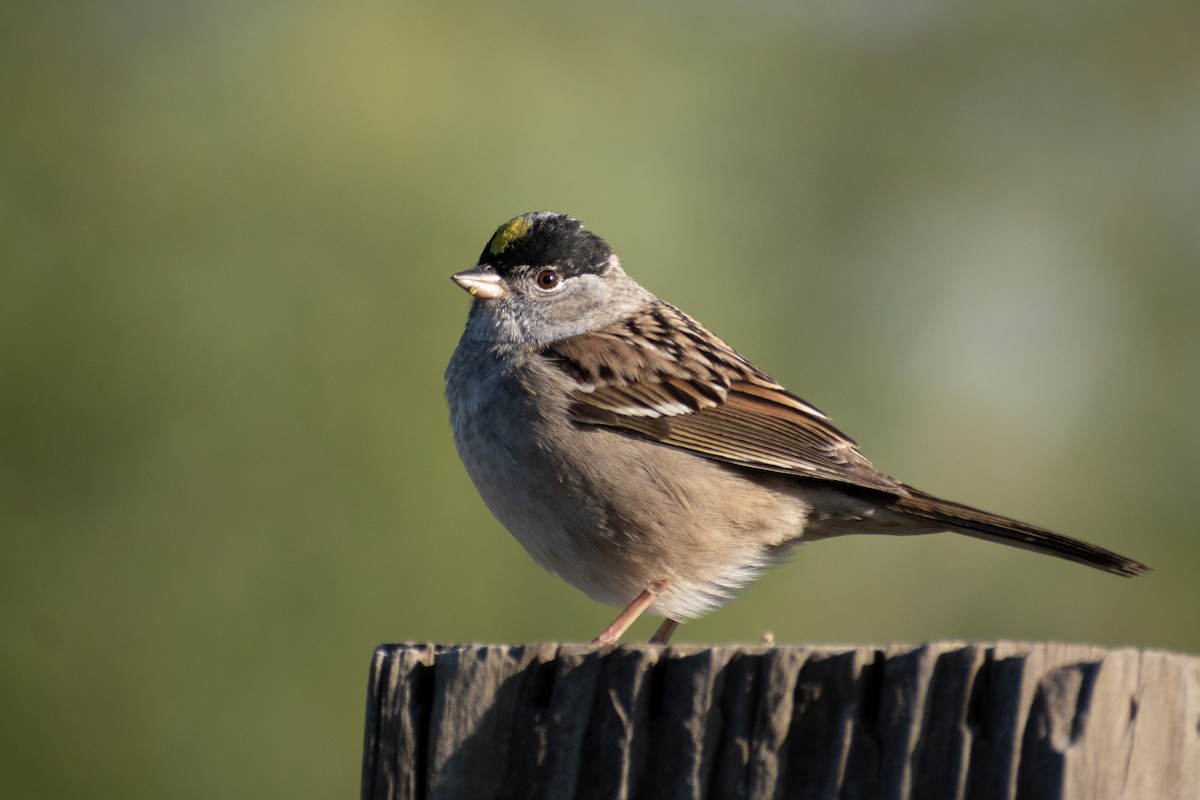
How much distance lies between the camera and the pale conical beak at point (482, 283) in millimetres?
5309

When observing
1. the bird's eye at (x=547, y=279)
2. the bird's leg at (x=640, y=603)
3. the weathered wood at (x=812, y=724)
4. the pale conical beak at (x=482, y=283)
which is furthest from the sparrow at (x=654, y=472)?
the weathered wood at (x=812, y=724)

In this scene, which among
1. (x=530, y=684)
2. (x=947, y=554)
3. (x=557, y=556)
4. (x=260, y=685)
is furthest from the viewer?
(x=947, y=554)

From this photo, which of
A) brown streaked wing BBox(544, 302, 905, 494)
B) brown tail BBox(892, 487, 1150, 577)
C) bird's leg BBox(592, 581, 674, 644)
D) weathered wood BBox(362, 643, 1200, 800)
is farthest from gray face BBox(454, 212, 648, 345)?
weathered wood BBox(362, 643, 1200, 800)

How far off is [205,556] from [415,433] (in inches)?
70.5

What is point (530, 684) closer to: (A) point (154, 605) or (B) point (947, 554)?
(A) point (154, 605)

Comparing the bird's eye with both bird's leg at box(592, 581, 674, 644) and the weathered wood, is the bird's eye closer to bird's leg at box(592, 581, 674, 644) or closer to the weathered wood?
bird's leg at box(592, 581, 674, 644)

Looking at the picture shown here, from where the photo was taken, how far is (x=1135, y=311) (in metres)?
17.0

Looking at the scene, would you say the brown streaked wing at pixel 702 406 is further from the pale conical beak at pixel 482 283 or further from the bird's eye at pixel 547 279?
Result: the pale conical beak at pixel 482 283

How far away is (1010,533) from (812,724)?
90.7 inches

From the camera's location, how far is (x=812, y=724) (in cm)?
197

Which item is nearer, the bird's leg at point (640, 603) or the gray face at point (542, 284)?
the bird's leg at point (640, 603)

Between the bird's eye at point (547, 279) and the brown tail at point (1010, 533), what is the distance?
1.71m

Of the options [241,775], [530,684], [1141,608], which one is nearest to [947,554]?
[1141,608]

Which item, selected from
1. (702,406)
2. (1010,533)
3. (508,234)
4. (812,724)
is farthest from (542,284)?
(812,724)
